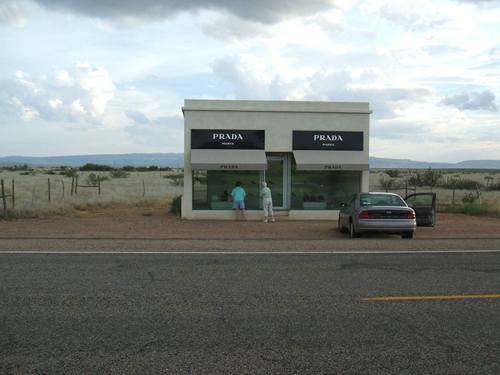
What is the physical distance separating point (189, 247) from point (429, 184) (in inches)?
1776

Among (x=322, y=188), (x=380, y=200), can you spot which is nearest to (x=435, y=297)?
(x=380, y=200)

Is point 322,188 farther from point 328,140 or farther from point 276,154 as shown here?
point 276,154

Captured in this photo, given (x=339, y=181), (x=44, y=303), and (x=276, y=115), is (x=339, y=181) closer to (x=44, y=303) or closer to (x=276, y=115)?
(x=276, y=115)

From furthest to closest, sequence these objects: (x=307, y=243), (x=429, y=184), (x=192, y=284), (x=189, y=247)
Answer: (x=429, y=184), (x=307, y=243), (x=189, y=247), (x=192, y=284)

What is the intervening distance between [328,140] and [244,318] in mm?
17777

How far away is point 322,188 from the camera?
2427 centimetres

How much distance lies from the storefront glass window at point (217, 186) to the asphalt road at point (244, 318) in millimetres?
12427

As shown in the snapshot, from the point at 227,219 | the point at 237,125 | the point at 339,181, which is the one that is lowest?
the point at 227,219

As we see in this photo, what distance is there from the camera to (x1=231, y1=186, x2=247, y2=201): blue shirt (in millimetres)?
23062

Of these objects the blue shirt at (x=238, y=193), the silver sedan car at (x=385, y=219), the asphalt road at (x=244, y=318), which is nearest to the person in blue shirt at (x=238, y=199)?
the blue shirt at (x=238, y=193)

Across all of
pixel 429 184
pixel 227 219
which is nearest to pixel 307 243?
pixel 227 219

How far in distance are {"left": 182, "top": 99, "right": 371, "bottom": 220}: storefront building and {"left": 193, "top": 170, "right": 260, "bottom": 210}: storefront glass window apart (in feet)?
0.13

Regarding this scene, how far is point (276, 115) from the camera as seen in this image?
23578mm

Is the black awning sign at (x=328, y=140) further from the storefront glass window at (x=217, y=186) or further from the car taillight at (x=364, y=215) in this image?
the car taillight at (x=364, y=215)
